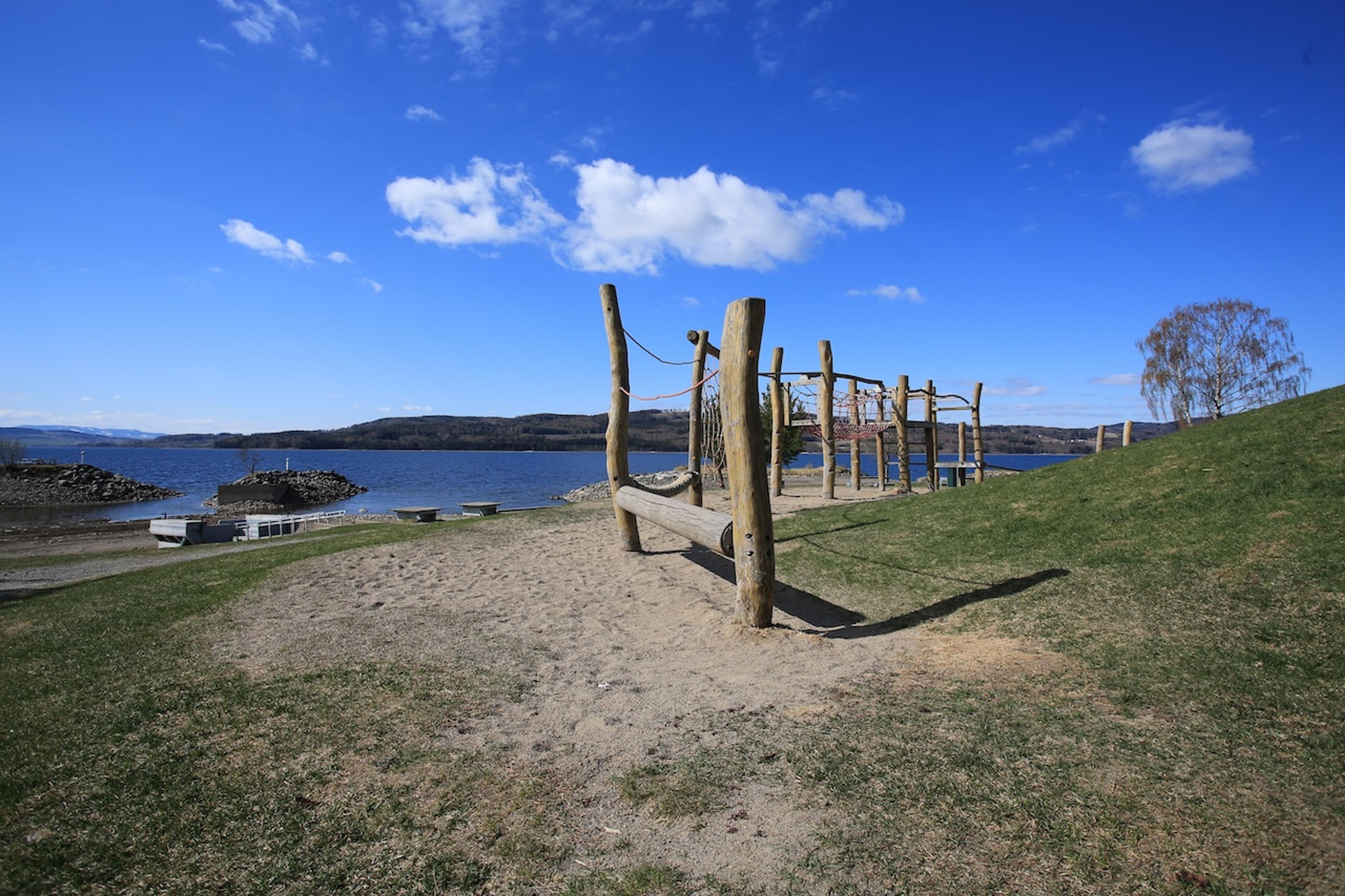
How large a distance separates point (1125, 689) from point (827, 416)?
11587 millimetres

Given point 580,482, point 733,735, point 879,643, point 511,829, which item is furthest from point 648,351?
point 580,482

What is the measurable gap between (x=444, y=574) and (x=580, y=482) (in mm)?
55410

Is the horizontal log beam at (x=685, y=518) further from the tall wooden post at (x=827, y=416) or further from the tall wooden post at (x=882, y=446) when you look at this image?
the tall wooden post at (x=882, y=446)

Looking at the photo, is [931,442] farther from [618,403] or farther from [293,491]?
[293,491]

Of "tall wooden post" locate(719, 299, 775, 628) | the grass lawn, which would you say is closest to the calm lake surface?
the grass lawn

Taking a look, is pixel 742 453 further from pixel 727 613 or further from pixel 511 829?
pixel 511 829

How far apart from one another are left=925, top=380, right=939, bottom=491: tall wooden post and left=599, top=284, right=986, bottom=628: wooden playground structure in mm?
51

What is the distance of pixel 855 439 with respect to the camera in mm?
18328

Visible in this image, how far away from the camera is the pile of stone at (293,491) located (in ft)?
131

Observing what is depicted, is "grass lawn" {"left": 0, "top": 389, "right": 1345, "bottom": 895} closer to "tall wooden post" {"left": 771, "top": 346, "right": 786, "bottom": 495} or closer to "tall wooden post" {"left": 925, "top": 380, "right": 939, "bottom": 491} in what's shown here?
"tall wooden post" {"left": 771, "top": 346, "right": 786, "bottom": 495}

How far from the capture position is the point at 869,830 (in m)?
3.08

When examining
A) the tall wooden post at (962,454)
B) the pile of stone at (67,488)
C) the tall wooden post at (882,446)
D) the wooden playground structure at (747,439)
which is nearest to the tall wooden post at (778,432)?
the wooden playground structure at (747,439)

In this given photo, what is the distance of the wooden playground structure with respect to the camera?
21.2ft

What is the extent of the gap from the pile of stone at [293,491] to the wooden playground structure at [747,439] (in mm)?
32915
